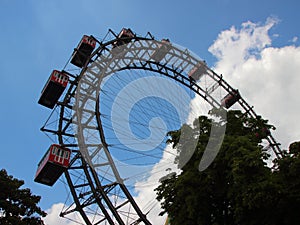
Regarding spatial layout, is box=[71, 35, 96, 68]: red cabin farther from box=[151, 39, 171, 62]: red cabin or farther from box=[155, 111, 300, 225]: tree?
box=[155, 111, 300, 225]: tree

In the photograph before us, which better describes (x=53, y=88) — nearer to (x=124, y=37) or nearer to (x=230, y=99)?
(x=124, y=37)

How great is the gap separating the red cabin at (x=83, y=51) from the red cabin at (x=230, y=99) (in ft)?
47.3

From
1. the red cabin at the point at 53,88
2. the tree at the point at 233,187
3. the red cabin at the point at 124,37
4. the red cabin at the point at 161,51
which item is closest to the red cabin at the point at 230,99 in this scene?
the red cabin at the point at 161,51

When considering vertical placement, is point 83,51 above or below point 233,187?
above

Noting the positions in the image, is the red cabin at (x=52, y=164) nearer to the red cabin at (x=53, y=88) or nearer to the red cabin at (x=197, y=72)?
the red cabin at (x=53, y=88)

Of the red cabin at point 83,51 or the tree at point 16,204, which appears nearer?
the tree at point 16,204

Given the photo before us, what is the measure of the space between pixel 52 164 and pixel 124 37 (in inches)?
544

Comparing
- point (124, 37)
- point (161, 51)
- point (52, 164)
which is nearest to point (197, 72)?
point (161, 51)

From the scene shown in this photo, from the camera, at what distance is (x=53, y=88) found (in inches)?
962

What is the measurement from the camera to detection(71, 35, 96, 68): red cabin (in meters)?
27.4

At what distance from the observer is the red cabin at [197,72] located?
32.5 meters

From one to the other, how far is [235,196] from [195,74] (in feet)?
71.0

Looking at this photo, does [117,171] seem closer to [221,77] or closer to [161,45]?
[161,45]

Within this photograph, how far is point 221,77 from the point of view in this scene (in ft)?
111
